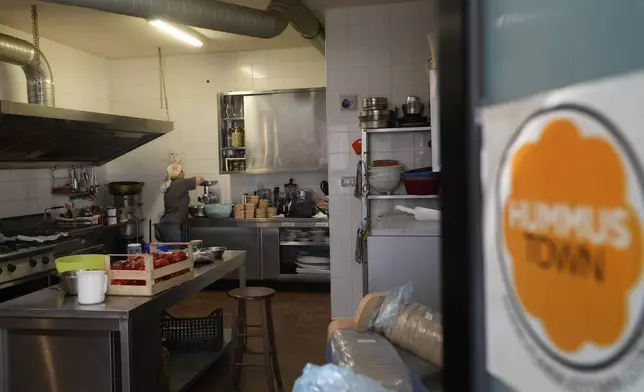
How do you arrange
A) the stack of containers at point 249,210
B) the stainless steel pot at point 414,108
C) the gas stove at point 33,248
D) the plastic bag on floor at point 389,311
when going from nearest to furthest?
the plastic bag on floor at point 389,311 → the gas stove at point 33,248 → the stainless steel pot at point 414,108 → the stack of containers at point 249,210

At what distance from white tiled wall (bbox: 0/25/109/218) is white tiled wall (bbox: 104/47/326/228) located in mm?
359

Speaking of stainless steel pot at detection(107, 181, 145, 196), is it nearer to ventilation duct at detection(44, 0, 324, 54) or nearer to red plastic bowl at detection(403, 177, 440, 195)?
ventilation duct at detection(44, 0, 324, 54)

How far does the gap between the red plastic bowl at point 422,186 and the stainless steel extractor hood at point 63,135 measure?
268 cm

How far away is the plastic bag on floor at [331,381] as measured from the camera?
4.74 feet

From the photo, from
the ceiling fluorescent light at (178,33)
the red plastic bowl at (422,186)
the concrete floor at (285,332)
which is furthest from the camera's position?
the ceiling fluorescent light at (178,33)

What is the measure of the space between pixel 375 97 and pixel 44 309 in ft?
10.9

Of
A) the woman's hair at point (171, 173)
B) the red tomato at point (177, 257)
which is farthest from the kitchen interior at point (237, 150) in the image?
the woman's hair at point (171, 173)

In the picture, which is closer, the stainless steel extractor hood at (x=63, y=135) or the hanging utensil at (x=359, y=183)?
the stainless steel extractor hood at (x=63, y=135)

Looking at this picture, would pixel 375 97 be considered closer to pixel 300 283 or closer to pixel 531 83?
pixel 300 283

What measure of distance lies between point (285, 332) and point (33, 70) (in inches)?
137

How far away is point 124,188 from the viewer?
23.2 feet

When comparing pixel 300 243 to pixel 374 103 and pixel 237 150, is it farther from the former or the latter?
pixel 374 103

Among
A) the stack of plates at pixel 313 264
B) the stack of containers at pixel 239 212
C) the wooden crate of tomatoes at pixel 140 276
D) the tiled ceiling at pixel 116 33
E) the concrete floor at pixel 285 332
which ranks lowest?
the concrete floor at pixel 285 332

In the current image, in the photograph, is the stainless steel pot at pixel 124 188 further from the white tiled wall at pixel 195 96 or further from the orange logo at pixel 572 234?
the orange logo at pixel 572 234
